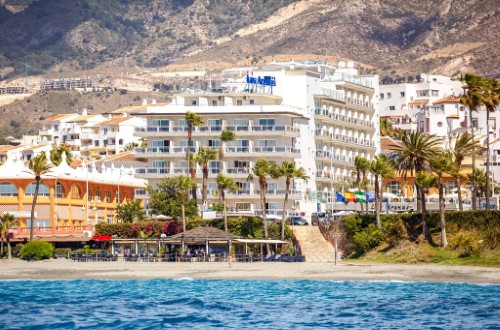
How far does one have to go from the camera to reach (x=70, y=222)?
156 m

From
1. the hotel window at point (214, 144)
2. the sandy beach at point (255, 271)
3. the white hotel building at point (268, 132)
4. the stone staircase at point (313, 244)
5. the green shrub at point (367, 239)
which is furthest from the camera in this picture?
the hotel window at point (214, 144)

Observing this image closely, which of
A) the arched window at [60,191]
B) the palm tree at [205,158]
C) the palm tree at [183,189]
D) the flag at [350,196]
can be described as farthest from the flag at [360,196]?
the arched window at [60,191]

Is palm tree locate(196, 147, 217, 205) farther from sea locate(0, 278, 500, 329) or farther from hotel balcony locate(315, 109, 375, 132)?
sea locate(0, 278, 500, 329)

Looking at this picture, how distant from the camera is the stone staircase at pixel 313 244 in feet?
429

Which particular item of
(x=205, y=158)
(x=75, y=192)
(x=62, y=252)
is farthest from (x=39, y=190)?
(x=205, y=158)

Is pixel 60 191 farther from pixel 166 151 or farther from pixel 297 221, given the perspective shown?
pixel 297 221

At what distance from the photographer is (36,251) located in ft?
436

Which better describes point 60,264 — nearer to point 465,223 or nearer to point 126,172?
point 465,223

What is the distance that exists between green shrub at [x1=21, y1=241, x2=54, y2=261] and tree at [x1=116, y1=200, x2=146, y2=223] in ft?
64.5

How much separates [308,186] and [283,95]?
40.9 ft

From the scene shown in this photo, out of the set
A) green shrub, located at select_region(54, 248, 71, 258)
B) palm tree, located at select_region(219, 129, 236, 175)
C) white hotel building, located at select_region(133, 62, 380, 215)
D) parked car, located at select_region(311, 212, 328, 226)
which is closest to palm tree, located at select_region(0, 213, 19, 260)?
green shrub, located at select_region(54, 248, 71, 258)

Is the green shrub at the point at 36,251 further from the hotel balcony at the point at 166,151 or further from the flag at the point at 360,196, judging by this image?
the flag at the point at 360,196

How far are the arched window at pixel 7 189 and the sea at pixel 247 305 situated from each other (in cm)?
4378

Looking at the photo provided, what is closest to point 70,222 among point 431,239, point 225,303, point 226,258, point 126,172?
point 126,172
